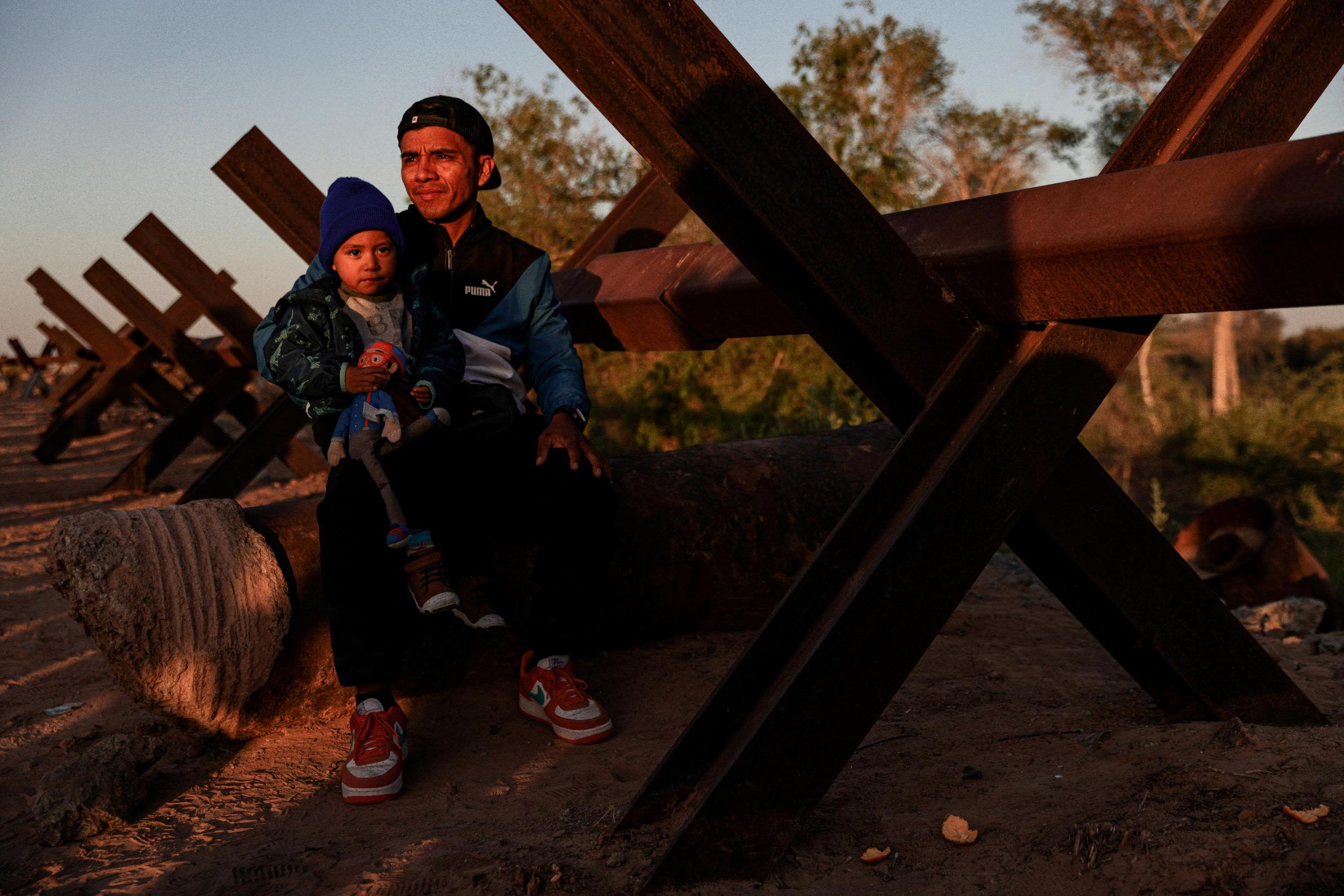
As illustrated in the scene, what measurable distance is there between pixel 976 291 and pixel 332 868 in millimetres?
1562

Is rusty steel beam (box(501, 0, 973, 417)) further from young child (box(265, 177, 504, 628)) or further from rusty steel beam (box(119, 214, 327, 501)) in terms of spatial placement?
rusty steel beam (box(119, 214, 327, 501))

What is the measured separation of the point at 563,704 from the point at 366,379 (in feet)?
3.13

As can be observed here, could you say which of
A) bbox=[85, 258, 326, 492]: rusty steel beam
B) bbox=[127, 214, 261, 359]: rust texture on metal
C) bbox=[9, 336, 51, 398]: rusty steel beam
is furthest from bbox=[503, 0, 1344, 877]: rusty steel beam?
bbox=[9, 336, 51, 398]: rusty steel beam

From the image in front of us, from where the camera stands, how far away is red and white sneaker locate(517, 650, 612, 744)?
8.11 feet

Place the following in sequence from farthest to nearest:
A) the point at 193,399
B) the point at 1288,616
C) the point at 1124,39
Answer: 1. the point at 1124,39
2. the point at 193,399
3. the point at 1288,616

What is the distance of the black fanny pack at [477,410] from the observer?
2.58 metres

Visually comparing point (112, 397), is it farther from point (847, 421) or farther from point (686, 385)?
point (847, 421)

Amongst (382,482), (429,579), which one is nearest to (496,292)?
(382,482)

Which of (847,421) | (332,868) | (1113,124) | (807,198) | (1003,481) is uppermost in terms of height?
(807,198)

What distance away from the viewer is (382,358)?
7.91ft

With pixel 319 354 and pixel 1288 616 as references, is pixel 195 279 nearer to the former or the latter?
pixel 319 354

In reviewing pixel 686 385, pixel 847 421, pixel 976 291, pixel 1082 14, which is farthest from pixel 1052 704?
pixel 1082 14

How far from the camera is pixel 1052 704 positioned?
242 cm

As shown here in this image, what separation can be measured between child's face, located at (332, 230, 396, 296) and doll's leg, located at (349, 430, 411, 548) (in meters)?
0.42
